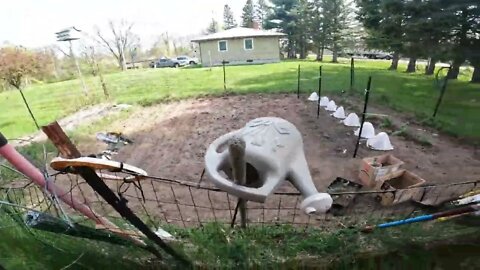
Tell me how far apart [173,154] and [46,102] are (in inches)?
224

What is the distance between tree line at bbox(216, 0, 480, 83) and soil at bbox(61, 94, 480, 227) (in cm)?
139

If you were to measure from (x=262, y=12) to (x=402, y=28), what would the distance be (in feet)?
45.4

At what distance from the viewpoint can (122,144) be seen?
520 cm

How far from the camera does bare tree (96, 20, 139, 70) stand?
18.7m

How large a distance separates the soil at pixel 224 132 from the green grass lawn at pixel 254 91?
2.21ft

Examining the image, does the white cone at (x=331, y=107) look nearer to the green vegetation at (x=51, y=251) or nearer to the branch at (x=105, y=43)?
the green vegetation at (x=51, y=251)

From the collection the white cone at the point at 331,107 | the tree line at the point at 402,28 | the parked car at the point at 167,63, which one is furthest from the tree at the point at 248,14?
the white cone at the point at 331,107

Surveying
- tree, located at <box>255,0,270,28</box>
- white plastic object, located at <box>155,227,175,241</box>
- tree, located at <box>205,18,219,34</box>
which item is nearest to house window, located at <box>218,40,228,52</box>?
tree, located at <box>255,0,270,28</box>

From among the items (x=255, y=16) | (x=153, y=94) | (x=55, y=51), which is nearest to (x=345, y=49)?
(x=255, y=16)

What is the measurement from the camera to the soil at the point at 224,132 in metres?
3.51

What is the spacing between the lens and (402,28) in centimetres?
659

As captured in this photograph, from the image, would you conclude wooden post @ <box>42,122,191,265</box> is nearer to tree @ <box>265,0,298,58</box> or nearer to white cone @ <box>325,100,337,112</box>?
white cone @ <box>325,100,337,112</box>

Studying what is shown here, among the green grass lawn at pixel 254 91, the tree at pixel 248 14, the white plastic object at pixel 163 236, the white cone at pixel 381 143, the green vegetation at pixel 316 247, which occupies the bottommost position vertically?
the green grass lawn at pixel 254 91

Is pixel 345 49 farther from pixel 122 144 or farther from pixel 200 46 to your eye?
pixel 122 144
